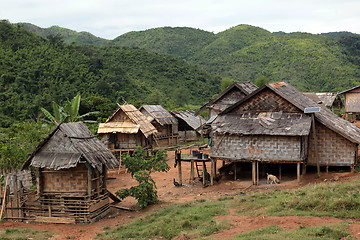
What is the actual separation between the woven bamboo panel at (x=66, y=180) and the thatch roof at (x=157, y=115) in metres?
19.3

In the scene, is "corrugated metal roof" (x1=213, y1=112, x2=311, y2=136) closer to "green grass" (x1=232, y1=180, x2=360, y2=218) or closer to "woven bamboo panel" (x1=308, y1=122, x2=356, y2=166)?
"woven bamboo panel" (x1=308, y1=122, x2=356, y2=166)

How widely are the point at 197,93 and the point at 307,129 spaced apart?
46.7 meters

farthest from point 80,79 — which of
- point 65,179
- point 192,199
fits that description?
point 65,179

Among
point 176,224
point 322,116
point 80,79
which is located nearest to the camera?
point 176,224

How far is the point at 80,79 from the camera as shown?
50.7m

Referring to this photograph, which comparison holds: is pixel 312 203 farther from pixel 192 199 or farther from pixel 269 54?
pixel 269 54

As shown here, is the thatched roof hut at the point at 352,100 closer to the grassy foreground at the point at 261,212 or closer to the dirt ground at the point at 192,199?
the dirt ground at the point at 192,199

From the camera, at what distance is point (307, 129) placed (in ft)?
61.3

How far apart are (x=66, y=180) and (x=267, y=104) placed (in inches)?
426

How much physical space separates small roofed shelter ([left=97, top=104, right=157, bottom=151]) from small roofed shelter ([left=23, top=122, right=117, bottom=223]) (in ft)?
40.6

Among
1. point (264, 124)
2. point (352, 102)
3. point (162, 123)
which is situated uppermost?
point (352, 102)

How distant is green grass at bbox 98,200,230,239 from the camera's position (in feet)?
42.6

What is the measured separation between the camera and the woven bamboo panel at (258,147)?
19.3 m

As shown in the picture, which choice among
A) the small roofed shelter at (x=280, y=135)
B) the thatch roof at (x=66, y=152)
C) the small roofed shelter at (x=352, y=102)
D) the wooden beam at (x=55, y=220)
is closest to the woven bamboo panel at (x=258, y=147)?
the small roofed shelter at (x=280, y=135)
